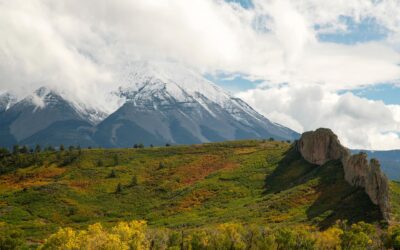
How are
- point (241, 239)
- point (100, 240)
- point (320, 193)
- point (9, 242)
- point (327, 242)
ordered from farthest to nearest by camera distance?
1. point (320, 193)
2. point (9, 242)
3. point (241, 239)
4. point (327, 242)
5. point (100, 240)

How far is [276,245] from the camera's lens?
9625cm

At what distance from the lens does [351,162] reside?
142 meters

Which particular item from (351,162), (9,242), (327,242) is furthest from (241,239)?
(351,162)

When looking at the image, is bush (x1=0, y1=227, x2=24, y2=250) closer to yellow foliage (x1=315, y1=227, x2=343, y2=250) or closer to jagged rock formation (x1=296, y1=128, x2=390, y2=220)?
yellow foliage (x1=315, y1=227, x2=343, y2=250)

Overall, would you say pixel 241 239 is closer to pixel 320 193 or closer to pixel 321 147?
pixel 320 193

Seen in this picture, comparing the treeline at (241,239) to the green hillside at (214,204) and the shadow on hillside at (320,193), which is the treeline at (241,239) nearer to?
the shadow on hillside at (320,193)

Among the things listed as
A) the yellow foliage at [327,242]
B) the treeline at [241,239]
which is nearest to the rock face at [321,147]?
the treeline at [241,239]

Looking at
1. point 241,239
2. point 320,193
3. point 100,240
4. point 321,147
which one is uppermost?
point 321,147

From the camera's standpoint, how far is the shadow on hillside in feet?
400

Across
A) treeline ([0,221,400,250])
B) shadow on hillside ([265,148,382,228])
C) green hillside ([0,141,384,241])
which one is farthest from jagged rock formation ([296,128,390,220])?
treeline ([0,221,400,250])

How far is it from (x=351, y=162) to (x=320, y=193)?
1365 centimetres

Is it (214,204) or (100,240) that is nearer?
(100,240)

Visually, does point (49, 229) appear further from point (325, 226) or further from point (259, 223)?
point (325, 226)

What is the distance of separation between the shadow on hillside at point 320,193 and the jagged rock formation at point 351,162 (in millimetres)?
2053
